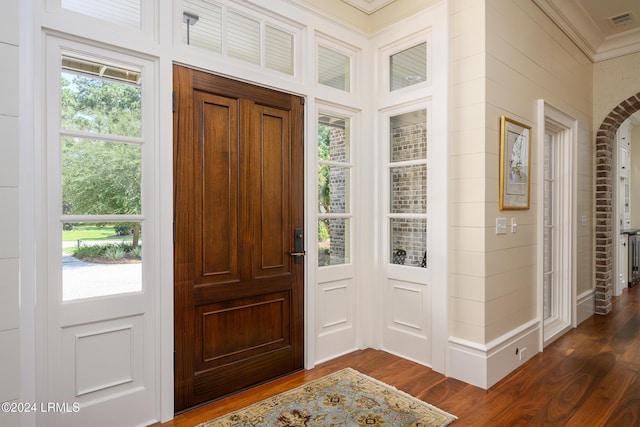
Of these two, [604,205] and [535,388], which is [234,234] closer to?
[535,388]

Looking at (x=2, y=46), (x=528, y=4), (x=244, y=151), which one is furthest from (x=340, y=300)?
(x=528, y=4)

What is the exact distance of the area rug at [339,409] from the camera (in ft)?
7.21

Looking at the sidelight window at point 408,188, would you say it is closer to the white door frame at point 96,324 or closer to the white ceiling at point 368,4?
the white ceiling at point 368,4

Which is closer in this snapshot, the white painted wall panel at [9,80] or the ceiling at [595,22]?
the white painted wall panel at [9,80]

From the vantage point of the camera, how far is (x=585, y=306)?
14.1ft

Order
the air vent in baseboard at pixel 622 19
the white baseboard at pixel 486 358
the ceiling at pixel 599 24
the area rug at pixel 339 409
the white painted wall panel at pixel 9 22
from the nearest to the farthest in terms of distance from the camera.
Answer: the white painted wall panel at pixel 9 22 → the area rug at pixel 339 409 → the white baseboard at pixel 486 358 → the ceiling at pixel 599 24 → the air vent in baseboard at pixel 622 19

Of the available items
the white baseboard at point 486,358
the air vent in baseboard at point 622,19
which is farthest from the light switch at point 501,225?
the air vent in baseboard at point 622,19

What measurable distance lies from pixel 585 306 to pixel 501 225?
2.45 m

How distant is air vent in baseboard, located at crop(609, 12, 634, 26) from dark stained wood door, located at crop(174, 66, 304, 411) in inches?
140

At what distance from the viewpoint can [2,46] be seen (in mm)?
1150

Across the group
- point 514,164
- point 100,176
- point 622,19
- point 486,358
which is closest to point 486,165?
point 514,164

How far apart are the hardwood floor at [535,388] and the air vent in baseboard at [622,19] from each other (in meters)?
3.27

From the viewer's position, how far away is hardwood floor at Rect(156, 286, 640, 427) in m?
2.28

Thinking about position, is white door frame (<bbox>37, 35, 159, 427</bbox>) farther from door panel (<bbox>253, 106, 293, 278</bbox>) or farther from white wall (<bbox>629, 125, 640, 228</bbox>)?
white wall (<bbox>629, 125, 640, 228</bbox>)
